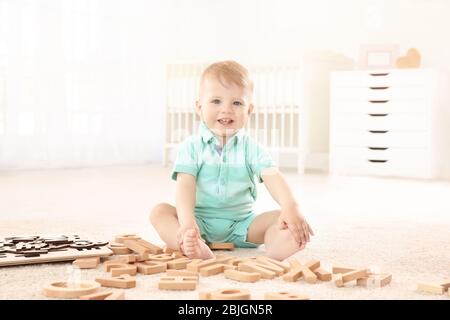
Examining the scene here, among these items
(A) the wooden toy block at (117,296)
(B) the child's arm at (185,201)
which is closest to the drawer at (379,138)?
(B) the child's arm at (185,201)

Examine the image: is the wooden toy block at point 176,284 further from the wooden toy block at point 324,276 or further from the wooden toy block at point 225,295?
the wooden toy block at point 324,276

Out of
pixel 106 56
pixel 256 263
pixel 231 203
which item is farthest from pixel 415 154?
pixel 256 263

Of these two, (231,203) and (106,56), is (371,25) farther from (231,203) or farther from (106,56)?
(231,203)

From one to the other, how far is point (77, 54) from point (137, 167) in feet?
2.47

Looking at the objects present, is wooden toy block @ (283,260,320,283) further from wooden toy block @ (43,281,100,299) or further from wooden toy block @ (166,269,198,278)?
wooden toy block @ (43,281,100,299)

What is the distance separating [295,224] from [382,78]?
246 cm

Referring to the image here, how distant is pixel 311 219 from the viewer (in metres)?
1.89

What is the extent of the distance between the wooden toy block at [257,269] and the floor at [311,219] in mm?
15

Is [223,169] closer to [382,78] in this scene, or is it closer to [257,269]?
[257,269]

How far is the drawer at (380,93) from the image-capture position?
11.3ft

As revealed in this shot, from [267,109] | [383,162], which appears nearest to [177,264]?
[383,162]

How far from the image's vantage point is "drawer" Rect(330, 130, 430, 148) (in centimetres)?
344
